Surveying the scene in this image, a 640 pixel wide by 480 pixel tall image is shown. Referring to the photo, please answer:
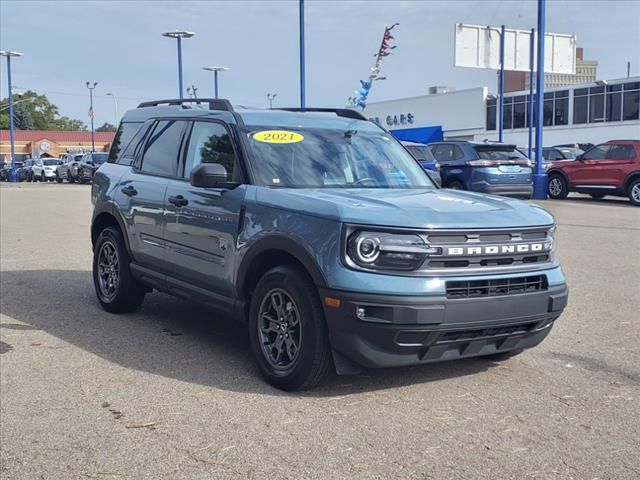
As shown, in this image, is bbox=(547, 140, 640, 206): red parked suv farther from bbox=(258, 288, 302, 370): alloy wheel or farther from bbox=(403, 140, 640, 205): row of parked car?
bbox=(258, 288, 302, 370): alloy wheel

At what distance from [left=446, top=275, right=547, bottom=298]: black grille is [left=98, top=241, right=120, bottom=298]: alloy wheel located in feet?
12.3

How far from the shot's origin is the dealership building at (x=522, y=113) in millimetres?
49406

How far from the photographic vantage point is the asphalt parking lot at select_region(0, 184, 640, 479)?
386 centimetres

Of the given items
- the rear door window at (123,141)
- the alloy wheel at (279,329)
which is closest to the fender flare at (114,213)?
the rear door window at (123,141)

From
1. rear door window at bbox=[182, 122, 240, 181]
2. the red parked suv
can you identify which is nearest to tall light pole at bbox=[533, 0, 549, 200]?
the red parked suv

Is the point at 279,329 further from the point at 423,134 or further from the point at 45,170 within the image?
the point at 45,170

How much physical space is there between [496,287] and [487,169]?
44.2 feet

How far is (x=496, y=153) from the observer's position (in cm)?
1819

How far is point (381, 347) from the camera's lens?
4.50 meters

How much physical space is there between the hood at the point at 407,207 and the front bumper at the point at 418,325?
0.45 m

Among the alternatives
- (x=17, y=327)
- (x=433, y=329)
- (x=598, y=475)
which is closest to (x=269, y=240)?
(x=433, y=329)

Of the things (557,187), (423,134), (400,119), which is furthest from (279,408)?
(400,119)

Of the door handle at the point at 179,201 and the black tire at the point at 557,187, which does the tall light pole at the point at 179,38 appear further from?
the door handle at the point at 179,201

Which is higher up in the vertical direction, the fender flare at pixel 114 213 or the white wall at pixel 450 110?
the white wall at pixel 450 110
